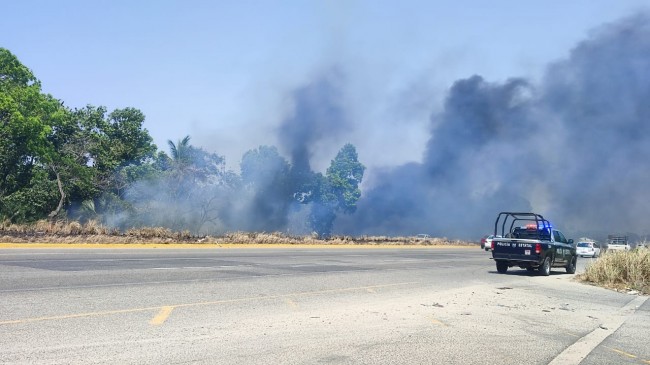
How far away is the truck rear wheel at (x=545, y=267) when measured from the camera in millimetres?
19453

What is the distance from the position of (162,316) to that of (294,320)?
1908 mm

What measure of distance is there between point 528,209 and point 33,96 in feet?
162

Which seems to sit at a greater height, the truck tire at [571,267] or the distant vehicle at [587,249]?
the distant vehicle at [587,249]

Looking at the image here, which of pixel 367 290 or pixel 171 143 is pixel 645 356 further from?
pixel 171 143

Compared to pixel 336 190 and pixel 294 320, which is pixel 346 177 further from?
pixel 294 320

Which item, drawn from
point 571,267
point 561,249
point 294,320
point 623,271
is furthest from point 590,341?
point 571,267

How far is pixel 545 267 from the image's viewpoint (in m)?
19.6

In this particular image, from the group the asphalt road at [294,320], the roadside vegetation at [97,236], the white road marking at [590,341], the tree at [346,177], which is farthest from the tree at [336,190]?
the white road marking at [590,341]

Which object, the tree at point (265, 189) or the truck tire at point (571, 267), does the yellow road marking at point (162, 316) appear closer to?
the truck tire at point (571, 267)

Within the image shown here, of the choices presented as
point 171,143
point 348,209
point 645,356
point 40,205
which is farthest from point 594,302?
point 348,209

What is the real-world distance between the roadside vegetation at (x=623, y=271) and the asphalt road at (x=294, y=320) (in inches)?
70.4

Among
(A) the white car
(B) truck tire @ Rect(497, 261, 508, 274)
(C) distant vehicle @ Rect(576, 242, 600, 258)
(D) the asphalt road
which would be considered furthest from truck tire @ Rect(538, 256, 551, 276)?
(C) distant vehicle @ Rect(576, 242, 600, 258)

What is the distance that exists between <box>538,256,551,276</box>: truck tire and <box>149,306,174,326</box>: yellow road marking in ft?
47.2

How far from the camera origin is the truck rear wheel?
1945cm
